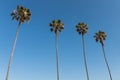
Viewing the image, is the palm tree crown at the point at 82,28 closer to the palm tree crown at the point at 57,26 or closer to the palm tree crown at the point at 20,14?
the palm tree crown at the point at 57,26

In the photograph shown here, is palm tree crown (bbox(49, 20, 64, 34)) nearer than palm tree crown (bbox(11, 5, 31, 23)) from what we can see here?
No

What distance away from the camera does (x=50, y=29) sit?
1797 inches

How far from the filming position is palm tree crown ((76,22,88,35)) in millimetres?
48406

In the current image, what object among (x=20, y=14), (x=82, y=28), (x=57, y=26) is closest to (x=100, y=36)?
(x=82, y=28)

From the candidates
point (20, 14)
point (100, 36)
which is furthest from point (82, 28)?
point (20, 14)

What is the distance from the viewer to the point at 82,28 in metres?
48.5

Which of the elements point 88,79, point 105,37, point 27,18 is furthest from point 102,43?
point 27,18

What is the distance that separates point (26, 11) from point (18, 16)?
88.9 inches

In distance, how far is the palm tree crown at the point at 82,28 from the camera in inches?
1906

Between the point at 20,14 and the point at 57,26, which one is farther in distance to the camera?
the point at 57,26

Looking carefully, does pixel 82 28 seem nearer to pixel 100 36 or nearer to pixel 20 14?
pixel 100 36

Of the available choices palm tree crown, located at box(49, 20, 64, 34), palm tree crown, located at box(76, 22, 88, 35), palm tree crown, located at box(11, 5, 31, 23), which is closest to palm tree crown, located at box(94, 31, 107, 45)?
palm tree crown, located at box(76, 22, 88, 35)

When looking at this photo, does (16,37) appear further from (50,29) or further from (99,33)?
(99,33)

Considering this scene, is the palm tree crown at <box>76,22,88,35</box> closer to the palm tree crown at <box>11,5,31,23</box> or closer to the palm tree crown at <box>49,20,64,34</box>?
the palm tree crown at <box>49,20,64,34</box>
